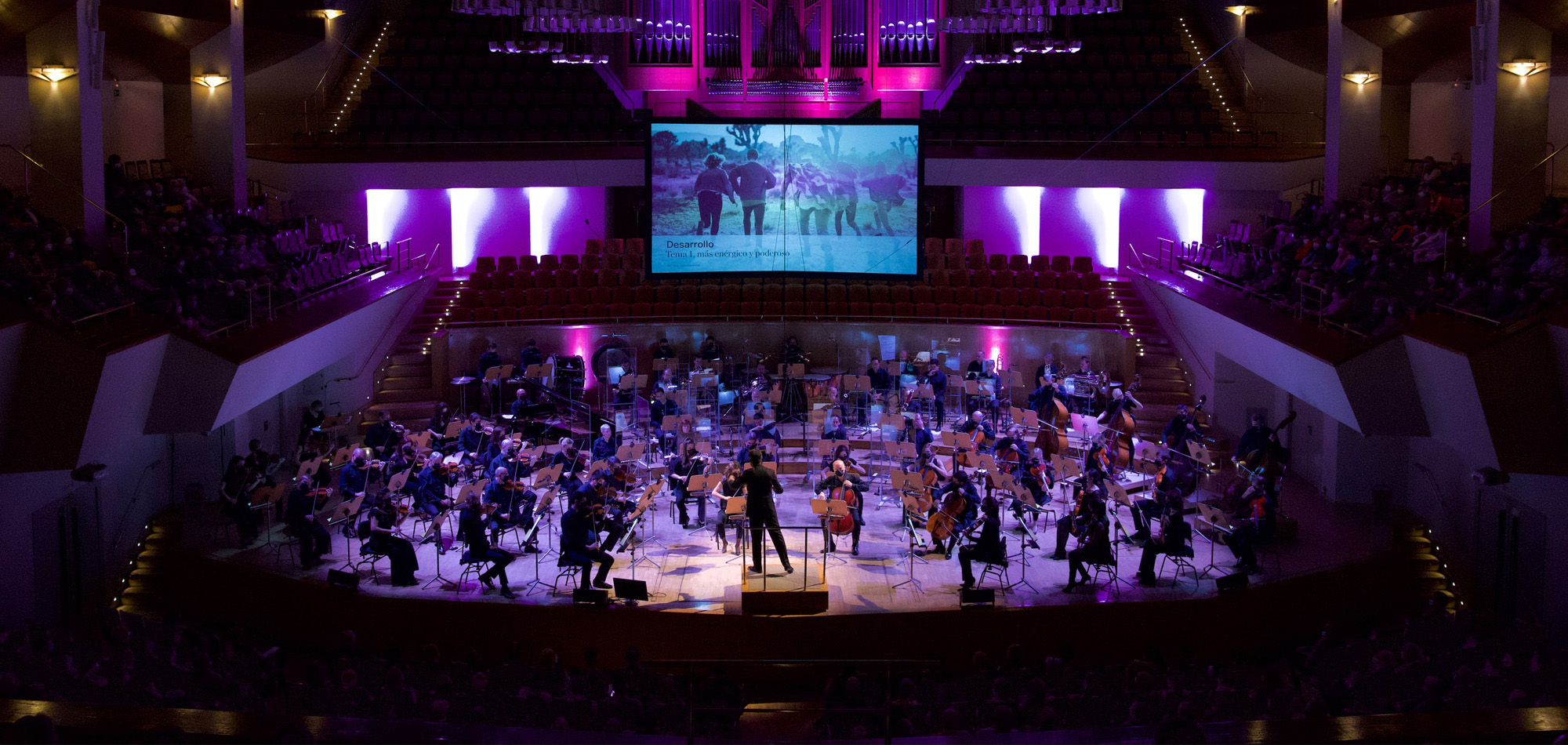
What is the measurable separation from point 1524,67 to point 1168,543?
7.97 meters

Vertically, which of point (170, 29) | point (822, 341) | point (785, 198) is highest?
point (170, 29)

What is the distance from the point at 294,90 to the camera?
890 inches

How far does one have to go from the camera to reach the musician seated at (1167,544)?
38.6 feet

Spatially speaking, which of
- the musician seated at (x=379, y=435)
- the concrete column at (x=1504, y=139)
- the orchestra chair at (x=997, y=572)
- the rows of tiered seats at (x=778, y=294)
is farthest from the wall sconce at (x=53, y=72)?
the concrete column at (x=1504, y=139)

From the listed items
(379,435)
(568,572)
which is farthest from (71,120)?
(568,572)

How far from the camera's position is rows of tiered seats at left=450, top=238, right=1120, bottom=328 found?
1970cm

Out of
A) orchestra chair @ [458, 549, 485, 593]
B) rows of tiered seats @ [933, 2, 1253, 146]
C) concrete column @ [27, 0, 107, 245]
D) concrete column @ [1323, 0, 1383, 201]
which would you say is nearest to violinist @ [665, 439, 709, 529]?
orchestra chair @ [458, 549, 485, 593]

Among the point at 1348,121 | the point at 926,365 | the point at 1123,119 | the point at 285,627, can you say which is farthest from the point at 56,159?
the point at 1348,121

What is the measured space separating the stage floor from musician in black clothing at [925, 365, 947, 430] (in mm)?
2932

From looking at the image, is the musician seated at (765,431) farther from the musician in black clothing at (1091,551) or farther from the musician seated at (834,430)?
the musician in black clothing at (1091,551)

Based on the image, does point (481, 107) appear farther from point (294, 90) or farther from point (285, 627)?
point (285, 627)

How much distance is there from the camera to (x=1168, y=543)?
38.7 ft

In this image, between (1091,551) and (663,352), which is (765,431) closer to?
(663,352)

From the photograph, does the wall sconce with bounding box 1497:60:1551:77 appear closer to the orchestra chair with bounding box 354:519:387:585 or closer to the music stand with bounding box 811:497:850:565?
the music stand with bounding box 811:497:850:565
